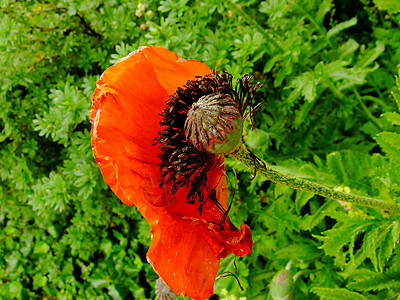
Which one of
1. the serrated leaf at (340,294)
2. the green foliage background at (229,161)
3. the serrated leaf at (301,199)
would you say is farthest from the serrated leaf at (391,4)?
the serrated leaf at (340,294)

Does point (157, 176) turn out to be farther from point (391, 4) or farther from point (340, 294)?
point (391, 4)

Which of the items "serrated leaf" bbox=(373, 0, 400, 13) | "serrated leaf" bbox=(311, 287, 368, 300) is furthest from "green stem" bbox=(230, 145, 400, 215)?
"serrated leaf" bbox=(373, 0, 400, 13)

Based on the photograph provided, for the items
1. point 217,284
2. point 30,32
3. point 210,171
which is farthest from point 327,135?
point 30,32

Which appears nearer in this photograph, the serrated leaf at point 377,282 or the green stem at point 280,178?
the green stem at point 280,178

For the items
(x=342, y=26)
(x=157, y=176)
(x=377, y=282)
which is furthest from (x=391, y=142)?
(x=342, y=26)

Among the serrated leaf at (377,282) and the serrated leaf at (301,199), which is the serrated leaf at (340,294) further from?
the serrated leaf at (301,199)

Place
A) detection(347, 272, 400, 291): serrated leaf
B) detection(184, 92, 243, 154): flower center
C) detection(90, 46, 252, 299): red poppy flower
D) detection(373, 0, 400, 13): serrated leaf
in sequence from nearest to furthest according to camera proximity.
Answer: detection(184, 92, 243, 154): flower center
detection(90, 46, 252, 299): red poppy flower
detection(347, 272, 400, 291): serrated leaf
detection(373, 0, 400, 13): serrated leaf

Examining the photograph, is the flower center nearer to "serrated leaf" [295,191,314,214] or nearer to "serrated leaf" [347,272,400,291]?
"serrated leaf" [347,272,400,291]
